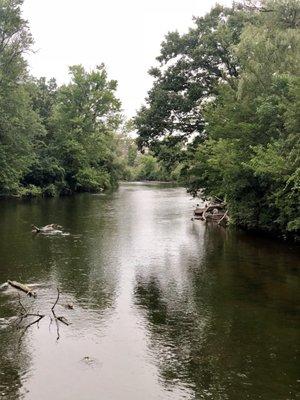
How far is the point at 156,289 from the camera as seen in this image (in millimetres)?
16969

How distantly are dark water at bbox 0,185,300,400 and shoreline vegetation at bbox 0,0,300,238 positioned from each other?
169 inches

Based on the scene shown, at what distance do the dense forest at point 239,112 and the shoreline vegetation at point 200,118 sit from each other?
0.08m

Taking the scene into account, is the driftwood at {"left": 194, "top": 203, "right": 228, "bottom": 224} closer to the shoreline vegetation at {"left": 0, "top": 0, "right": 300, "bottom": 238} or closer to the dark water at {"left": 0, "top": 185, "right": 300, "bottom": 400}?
the shoreline vegetation at {"left": 0, "top": 0, "right": 300, "bottom": 238}

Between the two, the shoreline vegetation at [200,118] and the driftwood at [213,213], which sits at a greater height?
the shoreline vegetation at [200,118]

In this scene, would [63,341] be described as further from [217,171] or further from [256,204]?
[217,171]

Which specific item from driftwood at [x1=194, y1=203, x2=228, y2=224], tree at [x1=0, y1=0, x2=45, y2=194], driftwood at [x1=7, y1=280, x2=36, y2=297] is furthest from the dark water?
tree at [x1=0, y1=0, x2=45, y2=194]

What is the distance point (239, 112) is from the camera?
90.5ft

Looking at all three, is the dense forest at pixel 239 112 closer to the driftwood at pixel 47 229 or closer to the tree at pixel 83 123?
the driftwood at pixel 47 229

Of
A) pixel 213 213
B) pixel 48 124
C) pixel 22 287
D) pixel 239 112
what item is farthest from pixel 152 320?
pixel 48 124

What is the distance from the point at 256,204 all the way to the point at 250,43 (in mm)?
9384

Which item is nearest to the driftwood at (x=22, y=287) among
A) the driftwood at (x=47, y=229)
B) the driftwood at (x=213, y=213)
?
the driftwood at (x=47, y=229)

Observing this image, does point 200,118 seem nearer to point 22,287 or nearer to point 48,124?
point 22,287

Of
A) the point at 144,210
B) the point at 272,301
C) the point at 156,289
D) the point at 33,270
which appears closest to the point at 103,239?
the point at 33,270

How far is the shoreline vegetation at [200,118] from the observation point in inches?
946
